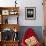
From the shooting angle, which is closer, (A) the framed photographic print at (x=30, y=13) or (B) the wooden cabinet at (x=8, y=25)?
(B) the wooden cabinet at (x=8, y=25)

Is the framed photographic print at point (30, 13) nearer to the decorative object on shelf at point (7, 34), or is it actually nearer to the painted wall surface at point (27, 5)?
the painted wall surface at point (27, 5)

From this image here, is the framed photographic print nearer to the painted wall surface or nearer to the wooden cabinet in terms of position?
the painted wall surface

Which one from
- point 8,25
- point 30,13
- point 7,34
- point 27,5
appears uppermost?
point 27,5

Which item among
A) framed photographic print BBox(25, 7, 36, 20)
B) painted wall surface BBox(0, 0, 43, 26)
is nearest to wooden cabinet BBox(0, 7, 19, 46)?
painted wall surface BBox(0, 0, 43, 26)

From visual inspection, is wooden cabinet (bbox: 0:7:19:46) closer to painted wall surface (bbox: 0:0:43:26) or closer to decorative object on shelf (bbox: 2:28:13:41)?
decorative object on shelf (bbox: 2:28:13:41)

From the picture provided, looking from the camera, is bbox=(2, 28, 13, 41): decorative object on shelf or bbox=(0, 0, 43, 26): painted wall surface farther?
bbox=(0, 0, 43, 26): painted wall surface

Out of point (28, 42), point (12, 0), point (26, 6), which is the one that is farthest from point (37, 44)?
point (12, 0)

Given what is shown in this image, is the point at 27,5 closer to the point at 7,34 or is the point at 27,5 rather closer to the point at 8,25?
the point at 8,25

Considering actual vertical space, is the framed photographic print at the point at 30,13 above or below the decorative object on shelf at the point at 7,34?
above

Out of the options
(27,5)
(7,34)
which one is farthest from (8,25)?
(27,5)

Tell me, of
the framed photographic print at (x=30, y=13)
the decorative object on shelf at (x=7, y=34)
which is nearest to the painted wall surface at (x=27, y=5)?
the framed photographic print at (x=30, y=13)

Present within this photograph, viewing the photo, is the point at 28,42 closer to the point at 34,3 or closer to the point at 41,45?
the point at 41,45

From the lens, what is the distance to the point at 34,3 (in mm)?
6410

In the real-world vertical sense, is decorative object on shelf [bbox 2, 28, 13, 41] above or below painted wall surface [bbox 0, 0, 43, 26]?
below
